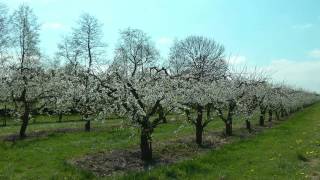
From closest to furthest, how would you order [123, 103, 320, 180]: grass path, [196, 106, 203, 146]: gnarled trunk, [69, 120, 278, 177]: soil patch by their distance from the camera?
[123, 103, 320, 180]: grass path, [69, 120, 278, 177]: soil patch, [196, 106, 203, 146]: gnarled trunk

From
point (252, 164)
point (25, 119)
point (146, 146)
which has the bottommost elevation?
point (252, 164)

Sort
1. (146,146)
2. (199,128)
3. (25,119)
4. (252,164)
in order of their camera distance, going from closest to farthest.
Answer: (252,164) < (146,146) < (199,128) < (25,119)

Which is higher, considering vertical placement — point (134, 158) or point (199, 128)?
point (199, 128)

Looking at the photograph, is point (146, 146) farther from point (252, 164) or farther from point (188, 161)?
point (252, 164)

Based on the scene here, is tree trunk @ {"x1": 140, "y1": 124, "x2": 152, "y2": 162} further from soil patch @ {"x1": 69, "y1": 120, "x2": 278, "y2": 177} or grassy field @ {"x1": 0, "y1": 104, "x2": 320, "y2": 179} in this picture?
grassy field @ {"x1": 0, "y1": 104, "x2": 320, "y2": 179}

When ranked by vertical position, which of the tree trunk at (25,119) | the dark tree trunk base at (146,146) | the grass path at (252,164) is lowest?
the grass path at (252,164)

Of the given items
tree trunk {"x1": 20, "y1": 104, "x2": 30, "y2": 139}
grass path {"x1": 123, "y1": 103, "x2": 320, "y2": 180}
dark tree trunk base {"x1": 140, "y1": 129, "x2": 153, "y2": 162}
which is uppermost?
tree trunk {"x1": 20, "y1": 104, "x2": 30, "y2": 139}

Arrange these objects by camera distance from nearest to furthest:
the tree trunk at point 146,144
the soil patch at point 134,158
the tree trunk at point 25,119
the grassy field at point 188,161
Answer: the grassy field at point 188,161, the soil patch at point 134,158, the tree trunk at point 146,144, the tree trunk at point 25,119

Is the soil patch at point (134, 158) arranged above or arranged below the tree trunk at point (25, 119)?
below

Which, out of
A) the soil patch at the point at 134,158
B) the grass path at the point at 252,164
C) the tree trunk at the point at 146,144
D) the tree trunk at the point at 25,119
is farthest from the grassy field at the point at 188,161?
the tree trunk at the point at 25,119

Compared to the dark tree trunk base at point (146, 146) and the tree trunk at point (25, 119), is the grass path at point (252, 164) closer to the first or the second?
the dark tree trunk base at point (146, 146)

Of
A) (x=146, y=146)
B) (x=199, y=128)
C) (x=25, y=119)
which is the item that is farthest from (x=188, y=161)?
(x=25, y=119)

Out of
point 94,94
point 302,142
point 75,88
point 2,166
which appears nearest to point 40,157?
point 2,166

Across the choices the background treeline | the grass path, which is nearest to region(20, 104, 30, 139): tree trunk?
the background treeline
